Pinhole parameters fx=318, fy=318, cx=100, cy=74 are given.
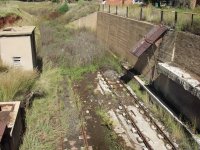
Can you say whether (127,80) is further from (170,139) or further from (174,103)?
(170,139)

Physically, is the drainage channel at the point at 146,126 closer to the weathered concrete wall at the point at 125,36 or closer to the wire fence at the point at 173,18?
the weathered concrete wall at the point at 125,36

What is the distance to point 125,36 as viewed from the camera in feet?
66.8

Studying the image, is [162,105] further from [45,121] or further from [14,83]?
[14,83]

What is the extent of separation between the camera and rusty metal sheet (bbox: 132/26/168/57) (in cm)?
1388

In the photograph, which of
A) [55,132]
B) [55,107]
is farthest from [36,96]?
[55,132]

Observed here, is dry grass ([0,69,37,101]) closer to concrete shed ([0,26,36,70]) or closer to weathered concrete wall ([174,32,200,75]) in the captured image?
concrete shed ([0,26,36,70])

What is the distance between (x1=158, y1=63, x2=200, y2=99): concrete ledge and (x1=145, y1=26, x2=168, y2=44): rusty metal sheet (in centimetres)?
181

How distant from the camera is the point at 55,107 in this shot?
42.0ft

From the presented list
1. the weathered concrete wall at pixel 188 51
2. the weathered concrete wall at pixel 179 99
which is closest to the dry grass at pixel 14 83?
the weathered concrete wall at pixel 179 99

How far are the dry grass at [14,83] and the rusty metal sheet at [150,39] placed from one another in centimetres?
473

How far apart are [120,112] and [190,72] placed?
3217 millimetres

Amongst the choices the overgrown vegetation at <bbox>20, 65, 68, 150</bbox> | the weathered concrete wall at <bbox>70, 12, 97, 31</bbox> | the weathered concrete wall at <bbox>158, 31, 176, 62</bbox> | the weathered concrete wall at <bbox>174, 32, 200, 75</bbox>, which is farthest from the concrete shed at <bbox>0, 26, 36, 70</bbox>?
the weathered concrete wall at <bbox>70, 12, 97, 31</bbox>

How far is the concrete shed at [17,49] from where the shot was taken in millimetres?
14178

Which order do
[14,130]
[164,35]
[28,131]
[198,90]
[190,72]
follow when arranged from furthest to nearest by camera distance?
[164,35] → [190,72] → [28,131] → [198,90] → [14,130]
